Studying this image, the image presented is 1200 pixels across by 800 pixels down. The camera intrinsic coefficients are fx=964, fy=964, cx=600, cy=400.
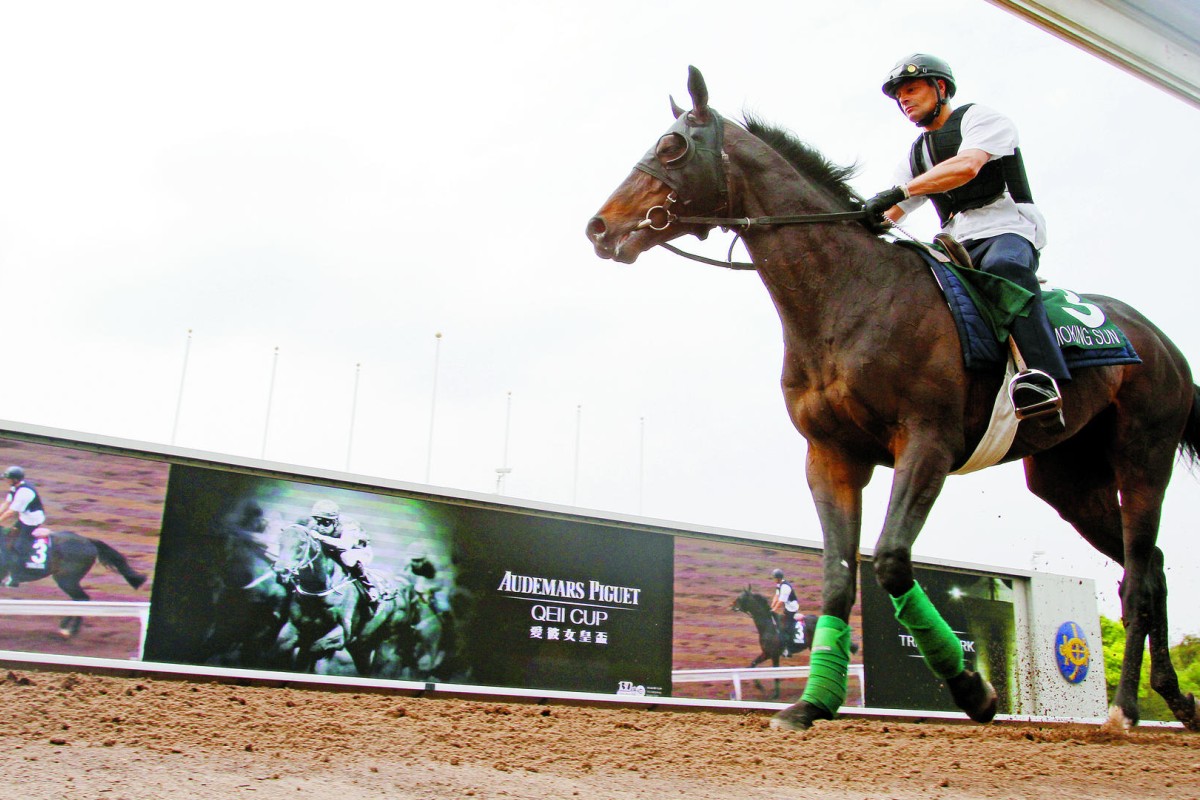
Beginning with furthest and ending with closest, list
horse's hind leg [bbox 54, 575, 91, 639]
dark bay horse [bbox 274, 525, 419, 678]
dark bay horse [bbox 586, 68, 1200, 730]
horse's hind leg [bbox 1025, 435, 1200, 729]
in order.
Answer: dark bay horse [bbox 274, 525, 419, 678], horse's hind leg [bbox 54, 575, 91, 639], horse's hind leg [bbox 1025, 435, 1200, 729], dark bay horse [bbox 586, 68, 1200, 730]

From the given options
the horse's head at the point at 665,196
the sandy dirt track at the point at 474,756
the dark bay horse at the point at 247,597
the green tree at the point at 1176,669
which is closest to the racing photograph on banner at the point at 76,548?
the dark bay horse at the point at 247,597

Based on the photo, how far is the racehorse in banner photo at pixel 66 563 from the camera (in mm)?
9664

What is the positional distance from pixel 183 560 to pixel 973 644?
13.5m

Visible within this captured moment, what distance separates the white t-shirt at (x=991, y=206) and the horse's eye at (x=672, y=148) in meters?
1.25

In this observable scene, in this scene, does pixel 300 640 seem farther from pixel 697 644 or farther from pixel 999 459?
pixel 999 459

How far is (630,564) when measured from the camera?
1396 centimetres

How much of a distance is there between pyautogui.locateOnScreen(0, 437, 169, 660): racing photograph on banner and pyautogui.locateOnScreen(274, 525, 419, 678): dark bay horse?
5.10 feet

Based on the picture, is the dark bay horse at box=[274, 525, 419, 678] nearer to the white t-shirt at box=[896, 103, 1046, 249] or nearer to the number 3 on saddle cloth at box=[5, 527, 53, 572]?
the number 3 on saddle cloth at box=[5, 527, 53, 572]

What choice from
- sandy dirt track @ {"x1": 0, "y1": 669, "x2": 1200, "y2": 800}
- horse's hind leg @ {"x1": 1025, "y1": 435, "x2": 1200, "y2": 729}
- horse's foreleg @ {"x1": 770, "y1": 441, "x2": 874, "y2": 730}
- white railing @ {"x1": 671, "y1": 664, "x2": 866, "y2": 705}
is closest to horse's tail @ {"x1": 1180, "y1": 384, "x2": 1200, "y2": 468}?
horse's hind leg @ {"x1": 1025, "y1": 435, "x2": 1200, "y2": 729}

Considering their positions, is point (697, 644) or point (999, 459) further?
point (697, 644)

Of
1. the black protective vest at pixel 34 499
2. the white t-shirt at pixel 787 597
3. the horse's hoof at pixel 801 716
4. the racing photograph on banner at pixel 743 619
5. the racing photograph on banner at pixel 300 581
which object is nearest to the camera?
the horse's hoof at pixel 801 716

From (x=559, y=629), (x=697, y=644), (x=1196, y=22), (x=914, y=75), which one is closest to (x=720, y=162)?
(x=914, y=75)

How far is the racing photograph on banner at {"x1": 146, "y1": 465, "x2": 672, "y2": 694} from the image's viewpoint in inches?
423

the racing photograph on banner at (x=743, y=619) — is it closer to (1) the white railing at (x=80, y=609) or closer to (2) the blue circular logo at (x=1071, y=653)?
(2) the blue circular logo at (x=1071, y=653)
